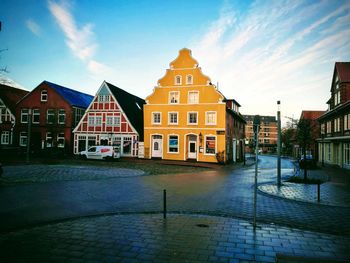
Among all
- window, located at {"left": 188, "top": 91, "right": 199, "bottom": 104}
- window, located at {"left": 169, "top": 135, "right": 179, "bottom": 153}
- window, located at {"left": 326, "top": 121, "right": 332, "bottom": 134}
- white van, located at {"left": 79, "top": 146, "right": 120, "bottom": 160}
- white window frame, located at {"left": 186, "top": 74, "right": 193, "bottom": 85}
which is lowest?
white van, located at {"left": 79, "top": 146, "right": 120, "bottom": 160}

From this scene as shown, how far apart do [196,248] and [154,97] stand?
2844 centimetres

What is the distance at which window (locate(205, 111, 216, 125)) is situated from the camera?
97.7 feet

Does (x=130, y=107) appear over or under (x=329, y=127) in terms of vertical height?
over

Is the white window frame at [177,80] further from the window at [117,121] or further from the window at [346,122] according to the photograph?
the window at [346,122]

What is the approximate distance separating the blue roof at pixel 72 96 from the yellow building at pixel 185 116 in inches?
515

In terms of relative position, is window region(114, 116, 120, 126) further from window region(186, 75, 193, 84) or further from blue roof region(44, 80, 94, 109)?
window region(186, 75, 193, 84)

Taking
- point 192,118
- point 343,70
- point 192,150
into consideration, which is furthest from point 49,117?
point 343,70

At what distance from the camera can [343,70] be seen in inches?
1169

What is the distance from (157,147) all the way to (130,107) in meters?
9.07

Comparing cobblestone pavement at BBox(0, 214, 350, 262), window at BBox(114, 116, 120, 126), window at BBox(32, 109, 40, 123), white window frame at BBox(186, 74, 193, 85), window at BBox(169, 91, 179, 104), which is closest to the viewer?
cobblestone pavement at BBox(0, 214, 350, 262)

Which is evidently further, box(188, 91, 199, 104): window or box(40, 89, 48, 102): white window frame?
box(40, 89, 48, 102): white window frame

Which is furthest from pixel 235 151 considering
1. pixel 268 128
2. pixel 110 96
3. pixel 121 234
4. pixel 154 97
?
pixel 268 128

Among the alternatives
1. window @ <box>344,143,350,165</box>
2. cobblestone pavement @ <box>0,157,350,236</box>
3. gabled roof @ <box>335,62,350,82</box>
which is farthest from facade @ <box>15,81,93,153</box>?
gabled roof @ <box>335,62,350,82</box>

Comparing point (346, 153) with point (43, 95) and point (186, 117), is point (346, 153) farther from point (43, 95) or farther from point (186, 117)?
point (43, 95)
